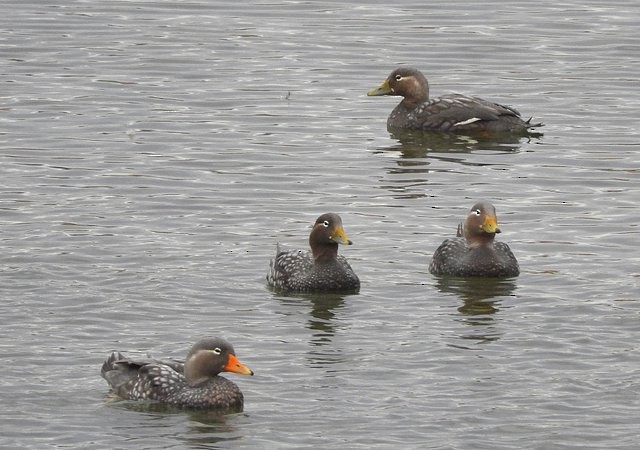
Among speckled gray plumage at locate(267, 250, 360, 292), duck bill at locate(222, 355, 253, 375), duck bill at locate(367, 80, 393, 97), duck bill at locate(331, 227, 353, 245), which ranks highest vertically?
duck bill at locate(367, 80, 393, 97)

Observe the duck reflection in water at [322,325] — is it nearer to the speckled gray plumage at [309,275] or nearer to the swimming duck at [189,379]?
the speckled gray plumage at [309,275]

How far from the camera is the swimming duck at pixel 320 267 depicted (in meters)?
18.2

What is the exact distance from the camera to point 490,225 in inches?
741

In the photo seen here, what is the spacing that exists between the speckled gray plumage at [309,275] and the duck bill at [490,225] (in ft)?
4.85

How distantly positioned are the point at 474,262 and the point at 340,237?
1464 millimetres

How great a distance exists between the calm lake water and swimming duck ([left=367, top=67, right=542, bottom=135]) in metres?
0.31

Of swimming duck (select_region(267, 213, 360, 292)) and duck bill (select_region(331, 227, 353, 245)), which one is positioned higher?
duck bill (select_region(331, 227, 353, 245))

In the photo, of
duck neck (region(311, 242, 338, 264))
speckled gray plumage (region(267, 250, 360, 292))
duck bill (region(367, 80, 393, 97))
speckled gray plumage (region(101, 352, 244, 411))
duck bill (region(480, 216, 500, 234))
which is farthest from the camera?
duck bill (region(367, 80, 393, 97))

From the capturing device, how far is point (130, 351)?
52.4ft

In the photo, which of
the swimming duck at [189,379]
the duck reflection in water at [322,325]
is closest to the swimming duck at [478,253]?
the duck reflection in water at [322,325]

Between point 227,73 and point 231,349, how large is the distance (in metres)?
14.2

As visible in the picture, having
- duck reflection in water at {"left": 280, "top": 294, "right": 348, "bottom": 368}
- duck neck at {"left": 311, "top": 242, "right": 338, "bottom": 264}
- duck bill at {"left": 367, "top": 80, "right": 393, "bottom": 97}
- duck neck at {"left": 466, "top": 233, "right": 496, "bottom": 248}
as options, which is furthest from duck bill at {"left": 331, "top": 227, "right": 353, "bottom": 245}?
duck bill at {"left": 367, "top": 80, "right": 393, "bottom": 97}

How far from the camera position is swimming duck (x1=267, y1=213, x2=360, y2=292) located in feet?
59.7

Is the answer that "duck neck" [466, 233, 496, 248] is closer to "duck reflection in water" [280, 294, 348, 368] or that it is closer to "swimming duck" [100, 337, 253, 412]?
"duck reflection in water" [280, 294, 348, 368]
